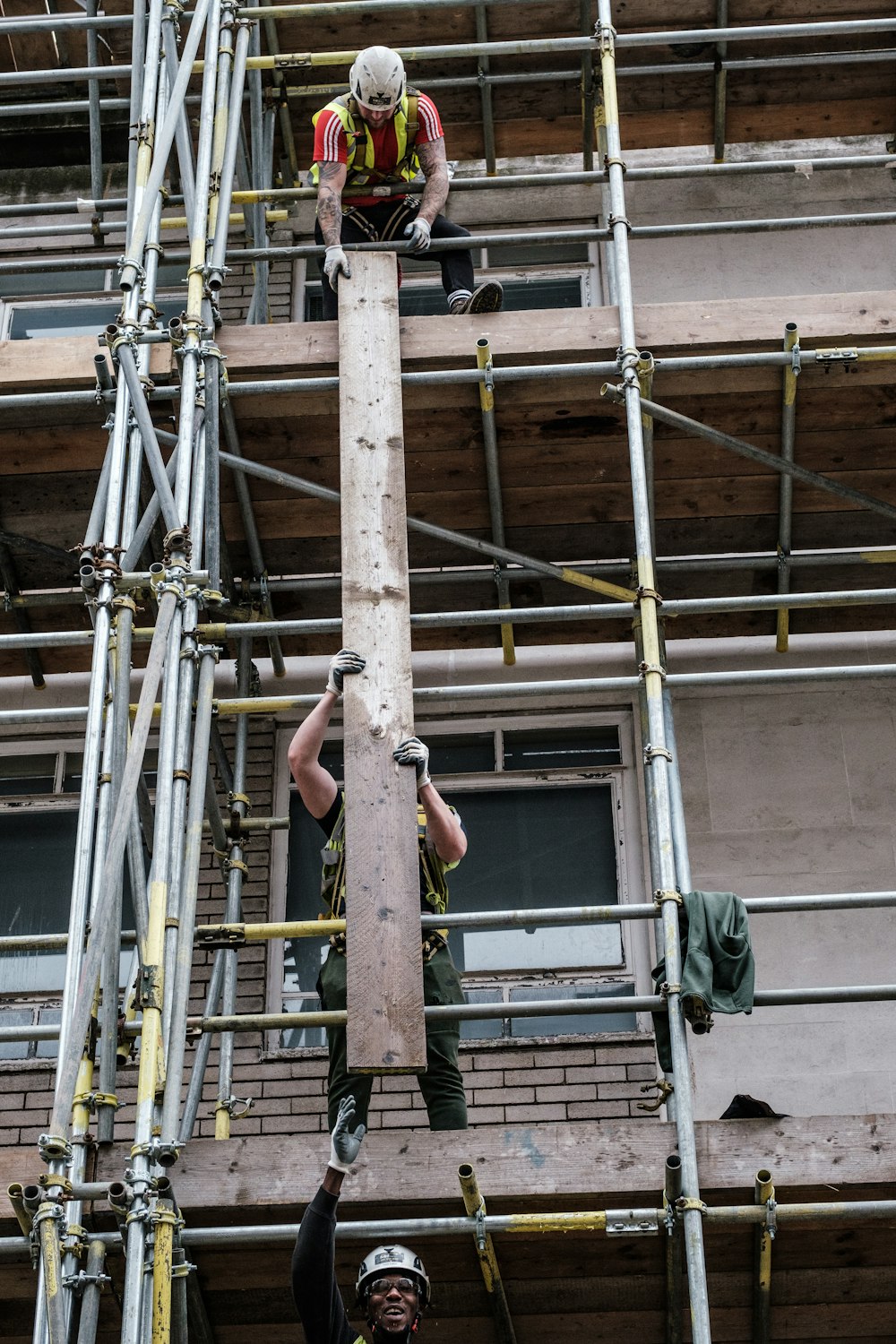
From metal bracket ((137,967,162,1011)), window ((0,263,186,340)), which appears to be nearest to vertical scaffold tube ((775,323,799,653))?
metal bracket ((137,967,162,1011))

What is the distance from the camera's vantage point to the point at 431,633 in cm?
1047

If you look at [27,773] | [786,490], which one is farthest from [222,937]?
[786,490]

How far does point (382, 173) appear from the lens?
967 centimetres

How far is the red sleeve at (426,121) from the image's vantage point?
31.4 ft

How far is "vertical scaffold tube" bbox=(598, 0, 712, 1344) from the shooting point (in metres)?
6.53

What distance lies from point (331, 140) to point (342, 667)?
136 inches

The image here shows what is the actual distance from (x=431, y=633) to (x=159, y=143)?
10.1 feet

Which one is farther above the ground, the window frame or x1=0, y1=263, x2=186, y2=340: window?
x1=0, y1=263, x2=186, y2=340: window

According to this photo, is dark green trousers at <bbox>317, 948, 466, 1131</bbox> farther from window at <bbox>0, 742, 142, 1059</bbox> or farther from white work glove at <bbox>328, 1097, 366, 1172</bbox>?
window at <bbox>0, 742, 142, 1059</bbox>

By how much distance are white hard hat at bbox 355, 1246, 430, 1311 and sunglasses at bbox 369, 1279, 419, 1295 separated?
Result: 0.02 meters

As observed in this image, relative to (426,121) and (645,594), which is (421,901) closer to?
(645,594)

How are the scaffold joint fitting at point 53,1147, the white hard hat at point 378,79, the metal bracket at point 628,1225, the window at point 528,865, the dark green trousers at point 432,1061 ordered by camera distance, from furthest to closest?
1. the window at point 528,865
2. the white hard hat at point 378,79
3. the dark green trousers at point 432,1061
4. the metal bracket at point 628,1225
5. the scaffold joint fitting at point 53,1147

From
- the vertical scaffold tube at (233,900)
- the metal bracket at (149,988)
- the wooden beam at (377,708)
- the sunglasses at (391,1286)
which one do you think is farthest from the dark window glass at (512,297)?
the sunglasses at (391,1286)

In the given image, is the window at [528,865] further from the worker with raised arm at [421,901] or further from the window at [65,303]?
the window at [65,303]
